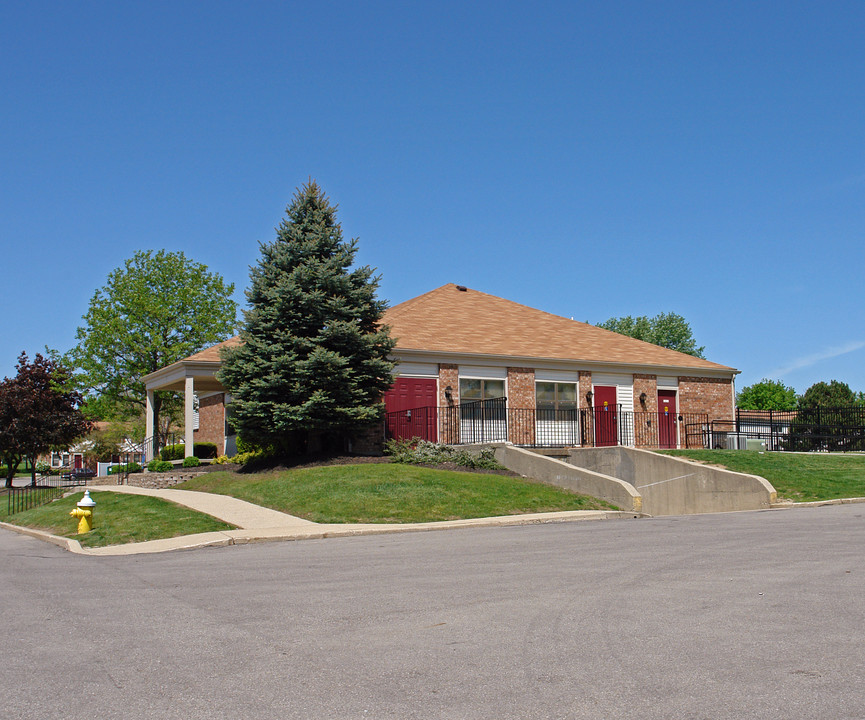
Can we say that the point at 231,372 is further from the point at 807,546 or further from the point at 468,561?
the point at 807,546

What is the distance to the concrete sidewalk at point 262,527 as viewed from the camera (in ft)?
45.4

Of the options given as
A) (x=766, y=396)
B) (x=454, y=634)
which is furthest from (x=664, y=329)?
(x=454, y=634)

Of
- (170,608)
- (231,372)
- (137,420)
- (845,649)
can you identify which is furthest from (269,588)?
(137,420)

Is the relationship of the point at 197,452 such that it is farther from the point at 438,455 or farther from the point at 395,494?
the point at 395,494

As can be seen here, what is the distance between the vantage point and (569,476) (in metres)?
20.8

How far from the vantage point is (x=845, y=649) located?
571 cm

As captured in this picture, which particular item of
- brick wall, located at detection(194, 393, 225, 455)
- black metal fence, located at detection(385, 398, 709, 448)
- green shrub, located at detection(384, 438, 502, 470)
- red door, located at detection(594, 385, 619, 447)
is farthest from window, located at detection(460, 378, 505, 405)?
brick wall, located at detection(194, 393, 225, 455)

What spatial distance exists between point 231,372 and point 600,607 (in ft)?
59.7

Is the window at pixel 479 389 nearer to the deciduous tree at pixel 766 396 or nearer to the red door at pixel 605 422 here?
the red door at pixel 605 422

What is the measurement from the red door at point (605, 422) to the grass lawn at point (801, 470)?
508cm

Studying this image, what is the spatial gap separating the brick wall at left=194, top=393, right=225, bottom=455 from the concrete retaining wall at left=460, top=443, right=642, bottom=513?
1390 centimetres

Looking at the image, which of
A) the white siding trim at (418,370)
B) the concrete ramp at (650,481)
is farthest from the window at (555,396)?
the concrete ramp at (650,481)

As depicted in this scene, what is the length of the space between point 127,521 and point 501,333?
58.9 ft

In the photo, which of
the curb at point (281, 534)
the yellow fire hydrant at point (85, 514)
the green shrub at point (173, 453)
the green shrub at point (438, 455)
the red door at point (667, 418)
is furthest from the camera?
the green shrub at point (173, 453)
